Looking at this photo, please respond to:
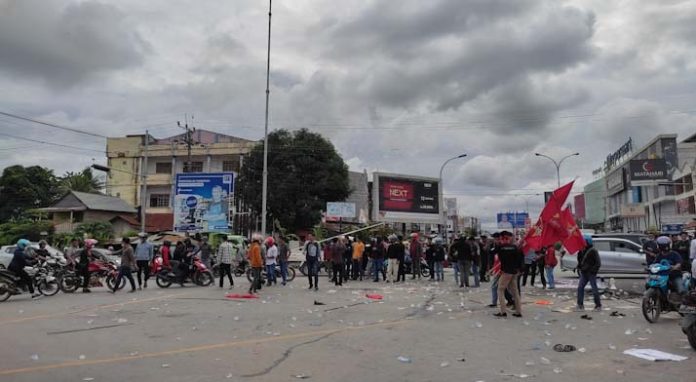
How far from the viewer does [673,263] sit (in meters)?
10.1

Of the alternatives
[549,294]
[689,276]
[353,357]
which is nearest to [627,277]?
[549,294]

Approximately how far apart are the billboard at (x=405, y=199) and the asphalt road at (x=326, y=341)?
4165 centimetres

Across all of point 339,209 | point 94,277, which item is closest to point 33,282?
→ point 94,277

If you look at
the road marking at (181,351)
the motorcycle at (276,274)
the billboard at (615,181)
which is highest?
the billboard at (615,181)

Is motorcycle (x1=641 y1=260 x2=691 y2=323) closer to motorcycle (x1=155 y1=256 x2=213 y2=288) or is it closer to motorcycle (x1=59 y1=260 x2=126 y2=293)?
motorcycle (x1=155 y1=256 x2=213 y2=288)

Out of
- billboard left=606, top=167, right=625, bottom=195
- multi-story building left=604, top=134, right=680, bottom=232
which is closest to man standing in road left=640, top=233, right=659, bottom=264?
multi-story building left=604, top=134, right=680, bottom=232

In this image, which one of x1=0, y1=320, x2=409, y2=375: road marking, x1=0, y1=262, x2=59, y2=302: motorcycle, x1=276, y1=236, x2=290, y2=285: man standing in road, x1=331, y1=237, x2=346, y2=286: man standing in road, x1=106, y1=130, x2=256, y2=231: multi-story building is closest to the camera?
x1=0, y1=320, x2=409, y2=375: road marking

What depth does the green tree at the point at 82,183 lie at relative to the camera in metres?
57.8

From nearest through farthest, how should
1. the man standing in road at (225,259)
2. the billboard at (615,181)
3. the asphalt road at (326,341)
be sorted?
the asphalt road at (326,341), the man standing in road at (225,259), the billboard at (615,181)

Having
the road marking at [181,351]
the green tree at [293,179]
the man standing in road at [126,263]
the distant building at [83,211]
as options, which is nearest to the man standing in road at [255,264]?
the man standing in road at [126,263]

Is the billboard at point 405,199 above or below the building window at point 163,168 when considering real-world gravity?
below

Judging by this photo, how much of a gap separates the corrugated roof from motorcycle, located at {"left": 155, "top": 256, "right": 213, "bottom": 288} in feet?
98.9

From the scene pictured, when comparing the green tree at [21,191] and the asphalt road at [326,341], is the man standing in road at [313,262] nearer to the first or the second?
the asphalt road at [326,341]

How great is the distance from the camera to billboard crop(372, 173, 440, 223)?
5507 centimetres
